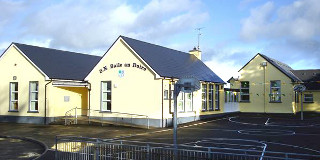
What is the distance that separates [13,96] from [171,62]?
13.8 meters

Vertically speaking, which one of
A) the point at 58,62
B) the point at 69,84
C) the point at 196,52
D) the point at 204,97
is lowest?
the point at 204,97

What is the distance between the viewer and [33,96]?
2792 cm

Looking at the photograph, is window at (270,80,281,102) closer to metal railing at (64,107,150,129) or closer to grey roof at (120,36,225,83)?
grey roof at (120,36,225,83)

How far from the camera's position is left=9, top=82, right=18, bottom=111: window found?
29.0 m

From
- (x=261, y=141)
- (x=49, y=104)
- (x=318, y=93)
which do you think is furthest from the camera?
(x=318, y=93)

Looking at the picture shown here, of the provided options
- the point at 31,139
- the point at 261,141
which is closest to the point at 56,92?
the point at 31,139

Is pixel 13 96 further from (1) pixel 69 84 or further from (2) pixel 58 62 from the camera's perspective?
(1) pixel 69 84

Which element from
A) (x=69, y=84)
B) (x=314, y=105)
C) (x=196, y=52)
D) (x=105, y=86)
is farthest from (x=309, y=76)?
(x=69, y=84)

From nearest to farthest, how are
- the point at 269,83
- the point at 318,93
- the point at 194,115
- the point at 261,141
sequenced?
1. the point at 261,141
2. the point at 194,115
3. the point at 269,83
4. the point at 318,93

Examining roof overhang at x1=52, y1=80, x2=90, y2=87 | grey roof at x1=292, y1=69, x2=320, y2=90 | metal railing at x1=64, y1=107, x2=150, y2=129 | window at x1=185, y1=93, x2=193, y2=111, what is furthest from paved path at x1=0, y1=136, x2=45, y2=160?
grey roof at x1=292, y1=69, x2=320, y2=90

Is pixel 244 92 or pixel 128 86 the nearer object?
pixel 128 86

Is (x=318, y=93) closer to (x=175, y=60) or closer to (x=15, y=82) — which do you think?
(x=175, y=60)

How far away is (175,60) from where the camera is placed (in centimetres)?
3038

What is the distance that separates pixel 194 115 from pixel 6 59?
55.7ft
